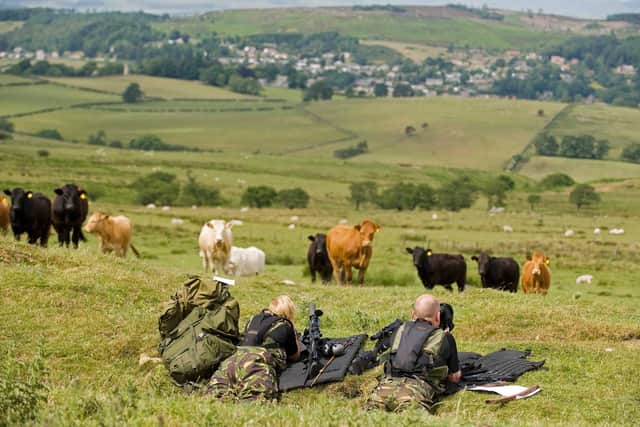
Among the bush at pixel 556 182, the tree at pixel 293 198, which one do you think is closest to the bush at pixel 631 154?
the bush at pixel 556 182

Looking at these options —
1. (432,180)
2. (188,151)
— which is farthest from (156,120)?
(432,180)

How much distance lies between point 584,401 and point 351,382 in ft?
10.5

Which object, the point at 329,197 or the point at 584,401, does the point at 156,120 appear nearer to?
the point at 329,197

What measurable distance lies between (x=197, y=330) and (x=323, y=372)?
1851mm

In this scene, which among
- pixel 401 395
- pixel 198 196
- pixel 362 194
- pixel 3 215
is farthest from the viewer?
pixel 362 194

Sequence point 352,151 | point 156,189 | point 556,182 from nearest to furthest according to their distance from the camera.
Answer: point 156,189 → point 556,182 → point 352,151

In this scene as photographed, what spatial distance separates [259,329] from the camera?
1286cm

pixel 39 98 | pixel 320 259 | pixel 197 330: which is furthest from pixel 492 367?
pixel 39 98

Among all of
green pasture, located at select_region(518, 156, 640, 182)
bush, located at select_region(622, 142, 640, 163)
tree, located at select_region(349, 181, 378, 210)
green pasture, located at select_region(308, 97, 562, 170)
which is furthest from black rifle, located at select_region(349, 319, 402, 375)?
bush, located at select_region(622, 142, 640, 163)

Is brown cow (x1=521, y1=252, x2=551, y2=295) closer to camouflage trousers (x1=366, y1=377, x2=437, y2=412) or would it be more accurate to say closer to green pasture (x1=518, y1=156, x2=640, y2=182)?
camouflage trousers (x1=366, y1=377, x2=437, y2=412)

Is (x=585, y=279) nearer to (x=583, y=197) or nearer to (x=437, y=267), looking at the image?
(x=437, y=267)

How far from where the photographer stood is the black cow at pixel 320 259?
29.3 metres

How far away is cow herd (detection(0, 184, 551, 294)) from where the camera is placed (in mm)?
27250

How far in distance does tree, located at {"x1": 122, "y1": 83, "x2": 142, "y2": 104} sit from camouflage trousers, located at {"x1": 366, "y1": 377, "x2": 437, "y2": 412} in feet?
619
